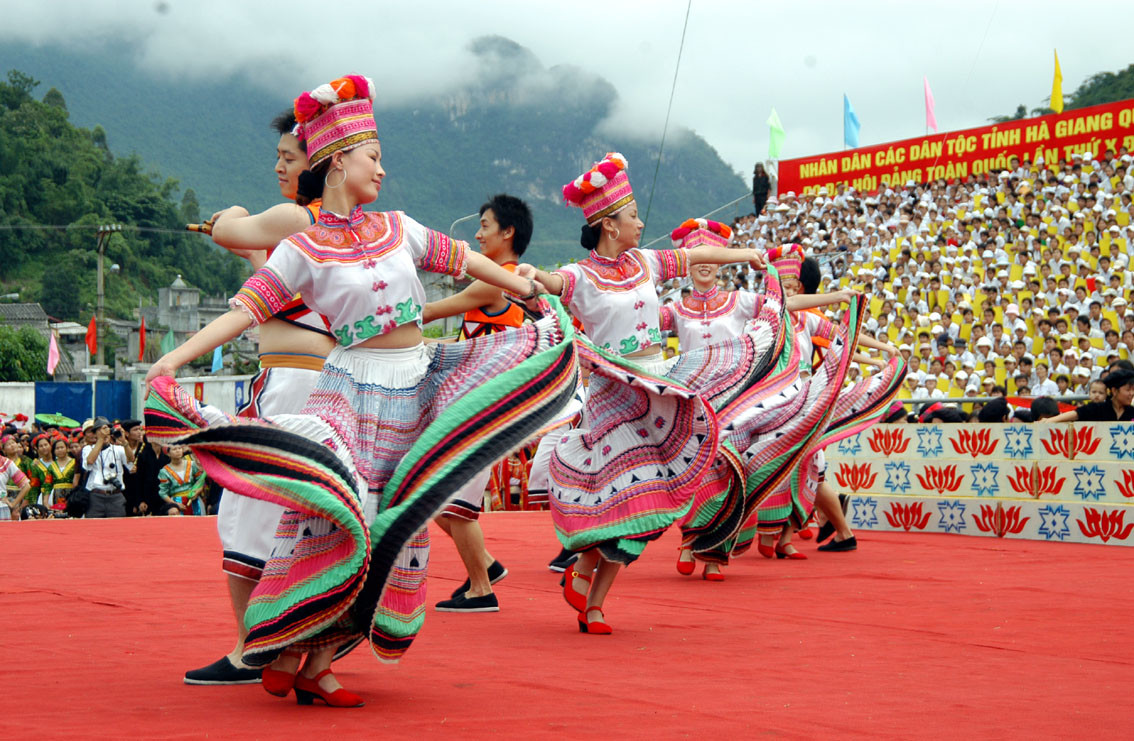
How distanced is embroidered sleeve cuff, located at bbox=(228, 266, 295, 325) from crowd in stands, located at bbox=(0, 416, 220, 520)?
9.44 meters

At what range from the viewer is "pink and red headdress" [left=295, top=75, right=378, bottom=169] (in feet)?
13.0

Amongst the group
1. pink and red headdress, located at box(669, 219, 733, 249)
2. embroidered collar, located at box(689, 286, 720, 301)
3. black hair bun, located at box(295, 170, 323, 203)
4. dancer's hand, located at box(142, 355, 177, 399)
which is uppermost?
pink and red headdress, located at box(669, 219, 733, 249)

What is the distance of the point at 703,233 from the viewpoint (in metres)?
7.24

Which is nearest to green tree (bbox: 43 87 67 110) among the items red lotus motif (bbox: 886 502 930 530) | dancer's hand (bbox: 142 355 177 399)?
red lotus motif (bbox: 886 502 930 530)

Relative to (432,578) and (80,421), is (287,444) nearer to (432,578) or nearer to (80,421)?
(432,578)

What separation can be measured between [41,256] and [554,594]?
6866 cm

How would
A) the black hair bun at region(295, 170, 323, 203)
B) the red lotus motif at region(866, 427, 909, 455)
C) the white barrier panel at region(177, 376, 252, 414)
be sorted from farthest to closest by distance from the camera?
1. the white barrier panel at region(177, 376, 252, 414)
2. the red lotus motif at region(866, 427, 909, 455)
3. the black hair bun at region(295, 170, 323, 203)

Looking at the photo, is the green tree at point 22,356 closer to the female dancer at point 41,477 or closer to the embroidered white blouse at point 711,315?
the female dancer at point 41,477

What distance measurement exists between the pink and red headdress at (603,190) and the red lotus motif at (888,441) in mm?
5724

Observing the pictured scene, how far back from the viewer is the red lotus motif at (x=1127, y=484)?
9.06 metres

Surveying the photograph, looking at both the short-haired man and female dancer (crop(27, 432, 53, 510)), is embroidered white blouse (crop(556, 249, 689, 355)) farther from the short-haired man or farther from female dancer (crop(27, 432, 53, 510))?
female dancer (crop(27, 432, 53, 510))

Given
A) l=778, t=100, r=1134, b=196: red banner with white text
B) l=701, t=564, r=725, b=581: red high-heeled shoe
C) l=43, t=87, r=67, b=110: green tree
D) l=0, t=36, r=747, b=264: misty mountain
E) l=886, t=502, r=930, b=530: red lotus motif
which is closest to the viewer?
l=701, t=564, r=725, b=581: red high-heeled shoe

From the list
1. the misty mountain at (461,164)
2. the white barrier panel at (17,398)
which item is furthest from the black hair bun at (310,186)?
the misty mountain at (461,164)

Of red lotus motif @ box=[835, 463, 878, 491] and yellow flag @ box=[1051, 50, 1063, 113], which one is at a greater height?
yellow flag @ box=[1051, 50, 1063, 113]
